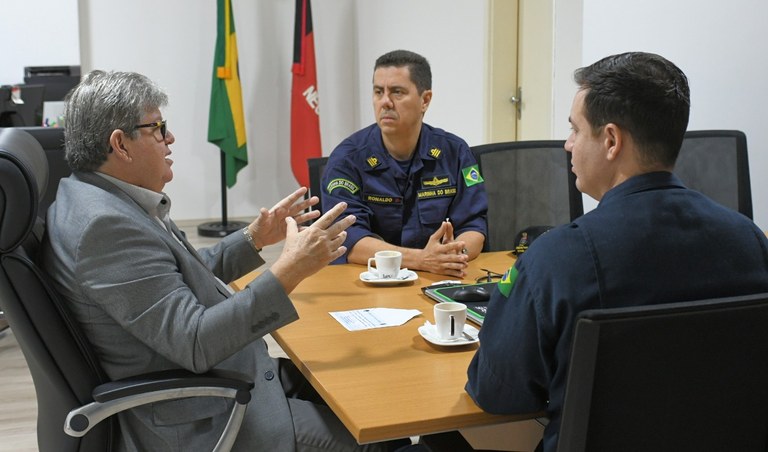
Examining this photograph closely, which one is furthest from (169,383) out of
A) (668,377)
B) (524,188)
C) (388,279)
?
(524,188)

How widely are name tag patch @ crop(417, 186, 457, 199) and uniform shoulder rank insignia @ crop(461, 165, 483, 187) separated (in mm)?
53

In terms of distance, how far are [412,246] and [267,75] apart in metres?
4.84

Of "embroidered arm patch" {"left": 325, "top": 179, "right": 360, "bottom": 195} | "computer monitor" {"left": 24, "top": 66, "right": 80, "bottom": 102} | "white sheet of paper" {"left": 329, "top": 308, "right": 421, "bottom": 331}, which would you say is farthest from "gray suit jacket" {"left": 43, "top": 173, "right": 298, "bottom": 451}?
"computer monitor" {"left": 24, "top": 66, "right": 80, "bottom": 102}

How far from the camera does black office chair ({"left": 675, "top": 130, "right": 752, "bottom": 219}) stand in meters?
2.97

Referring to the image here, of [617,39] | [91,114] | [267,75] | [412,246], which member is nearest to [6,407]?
[412,246]

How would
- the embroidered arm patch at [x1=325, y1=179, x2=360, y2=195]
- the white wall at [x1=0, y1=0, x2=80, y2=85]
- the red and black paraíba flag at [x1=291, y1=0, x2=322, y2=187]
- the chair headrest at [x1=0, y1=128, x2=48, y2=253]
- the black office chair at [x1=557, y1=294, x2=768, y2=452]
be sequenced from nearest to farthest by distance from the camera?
1. the black office chair at [x1=557, y1=294, x2=768, y2=452]
2. the chair headrest at [x1=0, y1=128, x2=48, y2=253]
3. the embroidered arm patch at [x1=325, y1=179, x2=360, y2=195]
4. the white wall at [x1=0, y1=0, x2=80, y2=85]
5. the red and black paraíba flag at [x1=291, y1=0, x2=322, y2=187]

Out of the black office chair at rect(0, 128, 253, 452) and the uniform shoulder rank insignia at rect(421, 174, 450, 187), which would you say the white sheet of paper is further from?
the uniform shoulder rank insignia at rect(421, 174, 450, 187)

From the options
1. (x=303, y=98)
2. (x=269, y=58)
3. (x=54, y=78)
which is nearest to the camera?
(x=54, y=78)

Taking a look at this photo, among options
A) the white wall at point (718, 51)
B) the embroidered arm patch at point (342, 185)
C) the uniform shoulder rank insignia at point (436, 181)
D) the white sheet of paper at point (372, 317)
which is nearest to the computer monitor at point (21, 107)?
the embroidered arm patch at point (342, 185)

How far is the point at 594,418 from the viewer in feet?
4.22

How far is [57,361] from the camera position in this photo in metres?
1.67

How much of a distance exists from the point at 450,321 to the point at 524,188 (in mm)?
1293

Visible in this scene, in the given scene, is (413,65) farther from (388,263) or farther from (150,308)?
(150,308)

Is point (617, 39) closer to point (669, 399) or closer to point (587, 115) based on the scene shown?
point (587, 115)
